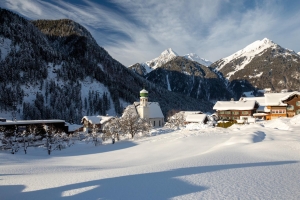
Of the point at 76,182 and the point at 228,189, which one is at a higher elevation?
the point at 228,189

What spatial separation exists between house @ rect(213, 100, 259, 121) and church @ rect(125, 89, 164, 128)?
21.4 m

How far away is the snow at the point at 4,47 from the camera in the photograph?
463 feet

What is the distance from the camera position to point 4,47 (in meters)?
145

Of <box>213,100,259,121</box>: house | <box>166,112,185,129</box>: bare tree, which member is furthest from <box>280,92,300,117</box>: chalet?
<box>166,112,185,129</box>: bare tree

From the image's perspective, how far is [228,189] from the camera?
8.49m

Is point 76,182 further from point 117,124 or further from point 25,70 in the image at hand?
point 25,70

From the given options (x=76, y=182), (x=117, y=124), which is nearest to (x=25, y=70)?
(x=117, y=124)

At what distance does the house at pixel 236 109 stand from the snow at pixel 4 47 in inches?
5783

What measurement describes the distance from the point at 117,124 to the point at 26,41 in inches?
5945

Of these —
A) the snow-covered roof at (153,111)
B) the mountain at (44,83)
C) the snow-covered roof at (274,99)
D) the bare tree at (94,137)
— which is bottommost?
the bare tree at (94,137)

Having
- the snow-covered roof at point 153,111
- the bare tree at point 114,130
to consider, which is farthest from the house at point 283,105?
the bare tree at point 114,130

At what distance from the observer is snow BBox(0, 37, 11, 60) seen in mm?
141000

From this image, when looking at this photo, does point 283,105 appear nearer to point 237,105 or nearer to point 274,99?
point 274,99

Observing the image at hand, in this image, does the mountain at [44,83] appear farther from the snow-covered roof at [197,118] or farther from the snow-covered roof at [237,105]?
the snow-covered roof at [237,105]
